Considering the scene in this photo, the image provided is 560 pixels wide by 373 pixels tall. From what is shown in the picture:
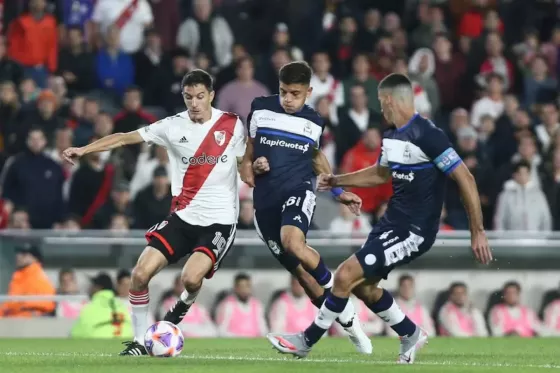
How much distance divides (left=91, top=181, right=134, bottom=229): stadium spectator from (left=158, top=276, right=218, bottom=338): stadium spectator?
4.76 ft

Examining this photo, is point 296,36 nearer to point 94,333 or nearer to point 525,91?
point 525,91

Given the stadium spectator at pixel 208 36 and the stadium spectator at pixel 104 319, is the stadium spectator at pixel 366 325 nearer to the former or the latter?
the stadium spectator at pixel 104 319

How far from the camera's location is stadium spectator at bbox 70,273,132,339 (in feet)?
57.3

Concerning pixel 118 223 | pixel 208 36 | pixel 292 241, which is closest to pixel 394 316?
pixel 292 241

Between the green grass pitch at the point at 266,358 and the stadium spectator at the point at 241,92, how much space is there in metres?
5.01

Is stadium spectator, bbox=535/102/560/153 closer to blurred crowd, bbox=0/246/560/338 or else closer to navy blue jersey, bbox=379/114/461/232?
blurred crowd, bbox=0/246/560/338

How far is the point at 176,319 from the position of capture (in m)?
13.1

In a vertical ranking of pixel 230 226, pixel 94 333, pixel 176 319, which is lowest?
pixel 94 333

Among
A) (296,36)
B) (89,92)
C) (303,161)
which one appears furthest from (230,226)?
(296,36)

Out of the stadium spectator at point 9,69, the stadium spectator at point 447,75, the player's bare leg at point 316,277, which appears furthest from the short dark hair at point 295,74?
the stadium spectator at point 447,75

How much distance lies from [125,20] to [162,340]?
1076 centimetres

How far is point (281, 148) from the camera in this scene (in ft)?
42.0

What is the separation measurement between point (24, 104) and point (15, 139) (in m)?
0.66

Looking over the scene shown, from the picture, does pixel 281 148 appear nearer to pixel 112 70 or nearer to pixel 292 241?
pixel 292 241
